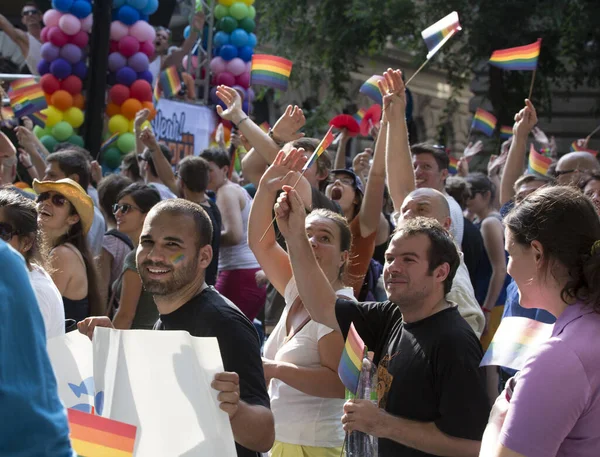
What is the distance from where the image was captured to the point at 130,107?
9.92m

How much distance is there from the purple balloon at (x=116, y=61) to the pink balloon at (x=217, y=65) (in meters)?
1.96

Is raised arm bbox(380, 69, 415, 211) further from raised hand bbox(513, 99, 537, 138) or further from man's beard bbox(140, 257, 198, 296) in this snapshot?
man's beard bbox(140, 257, 198, 296)

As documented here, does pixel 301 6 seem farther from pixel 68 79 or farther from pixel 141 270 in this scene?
pixel 141 270

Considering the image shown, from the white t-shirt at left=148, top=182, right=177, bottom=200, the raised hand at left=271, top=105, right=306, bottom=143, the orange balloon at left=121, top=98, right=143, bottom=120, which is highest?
the raised hand at left=271, top=105, right=306, bottom=143

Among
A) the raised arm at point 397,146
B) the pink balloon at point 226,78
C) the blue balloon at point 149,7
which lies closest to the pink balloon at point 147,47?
the blue balloon at point 149,7

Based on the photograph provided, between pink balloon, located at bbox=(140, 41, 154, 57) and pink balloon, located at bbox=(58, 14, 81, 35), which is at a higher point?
pink balloon, located at bbox=(58, 14, 81, 35)

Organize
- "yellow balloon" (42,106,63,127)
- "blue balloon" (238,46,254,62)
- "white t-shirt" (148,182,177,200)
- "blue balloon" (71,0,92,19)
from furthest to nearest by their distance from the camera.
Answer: "blue balloon" (238,46,254,62), "blue balloon" (71,0,92,19), "yellow balloon" (42,106,63,127), "white t-shirt" (148,182,177,200)

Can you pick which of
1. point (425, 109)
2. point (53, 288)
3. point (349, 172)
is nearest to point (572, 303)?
point (53, 288)

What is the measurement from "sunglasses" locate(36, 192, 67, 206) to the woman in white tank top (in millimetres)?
2103

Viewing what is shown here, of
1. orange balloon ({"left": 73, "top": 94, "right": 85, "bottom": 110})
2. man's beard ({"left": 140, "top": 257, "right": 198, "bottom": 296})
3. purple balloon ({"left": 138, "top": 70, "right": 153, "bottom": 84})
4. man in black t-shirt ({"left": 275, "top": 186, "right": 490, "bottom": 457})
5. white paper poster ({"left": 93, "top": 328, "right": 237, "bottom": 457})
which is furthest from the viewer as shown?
purple balloon ({"left": 138, "top": 70, "right": 153, "bottom": 84})

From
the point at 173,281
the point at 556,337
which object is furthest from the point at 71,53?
the point at 556,337

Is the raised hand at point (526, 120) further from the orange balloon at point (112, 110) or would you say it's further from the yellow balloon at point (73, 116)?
the orange balloon at point (112, 110)

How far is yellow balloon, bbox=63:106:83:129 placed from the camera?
9.48 m

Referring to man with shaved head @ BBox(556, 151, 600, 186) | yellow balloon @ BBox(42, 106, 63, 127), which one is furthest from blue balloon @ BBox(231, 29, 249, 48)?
man with shaved head @ BBox(556, 151, 600, 186)
